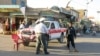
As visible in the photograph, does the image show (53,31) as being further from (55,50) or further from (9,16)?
(9,16)

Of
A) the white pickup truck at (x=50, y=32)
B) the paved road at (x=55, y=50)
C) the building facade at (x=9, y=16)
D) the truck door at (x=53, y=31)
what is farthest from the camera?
the building facade at (x=9, y=16)

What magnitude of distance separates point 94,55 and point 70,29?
2.67m

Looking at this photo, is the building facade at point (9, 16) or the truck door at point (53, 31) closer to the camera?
the truck door at point (53, 31)

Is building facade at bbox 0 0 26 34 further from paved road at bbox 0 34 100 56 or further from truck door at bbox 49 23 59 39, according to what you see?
paved road at bbox 0 34 100 56

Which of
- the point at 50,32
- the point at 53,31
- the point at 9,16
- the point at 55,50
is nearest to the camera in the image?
the point at 55,50

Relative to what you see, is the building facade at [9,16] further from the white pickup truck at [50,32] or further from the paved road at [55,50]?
the paved road at [55,50]

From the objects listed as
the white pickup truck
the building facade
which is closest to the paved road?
the white pickup truck

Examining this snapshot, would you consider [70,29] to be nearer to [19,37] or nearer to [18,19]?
[19,37]

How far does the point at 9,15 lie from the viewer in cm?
3844

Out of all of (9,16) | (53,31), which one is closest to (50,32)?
(53,31)

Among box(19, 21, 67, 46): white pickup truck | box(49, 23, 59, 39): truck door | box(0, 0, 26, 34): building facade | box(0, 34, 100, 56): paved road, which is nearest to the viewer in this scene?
box(0, 34, 100, 56): paved road

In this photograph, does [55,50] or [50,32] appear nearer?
[55,50]

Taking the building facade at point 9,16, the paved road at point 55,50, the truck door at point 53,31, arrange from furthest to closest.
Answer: the building facade at point 9,16 < the truck door at point 53,31 < the paved road at point 55,50

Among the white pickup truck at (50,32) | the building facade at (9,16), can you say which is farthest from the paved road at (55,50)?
the building facade at (9,16)
